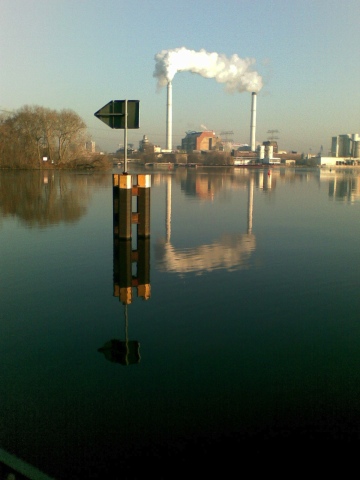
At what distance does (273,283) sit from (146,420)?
12.4 ft

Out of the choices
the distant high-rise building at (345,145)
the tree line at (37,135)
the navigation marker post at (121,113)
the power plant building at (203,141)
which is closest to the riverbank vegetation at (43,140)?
the tree line at (37,135)

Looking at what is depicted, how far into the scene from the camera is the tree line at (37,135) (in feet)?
163

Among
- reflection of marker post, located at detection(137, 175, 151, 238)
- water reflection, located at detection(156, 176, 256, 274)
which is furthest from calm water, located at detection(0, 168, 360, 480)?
reflection of marker post, located at detection(137, 175, 151, 238)

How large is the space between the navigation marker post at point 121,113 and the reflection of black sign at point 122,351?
18.2ft

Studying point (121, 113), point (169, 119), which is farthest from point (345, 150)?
point (121, 113)

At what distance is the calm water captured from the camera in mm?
2830

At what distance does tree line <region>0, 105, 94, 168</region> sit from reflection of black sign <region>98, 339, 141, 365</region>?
49.6 meters

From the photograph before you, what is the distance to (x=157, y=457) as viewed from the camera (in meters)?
2.68

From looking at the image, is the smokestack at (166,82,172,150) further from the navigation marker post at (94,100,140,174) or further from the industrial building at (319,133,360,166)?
the navigation marker post at (94,100,140,174)

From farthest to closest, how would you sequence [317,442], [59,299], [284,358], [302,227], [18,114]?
[18,114] < [302,227] < [59,299] < [284,358] < [317,442]

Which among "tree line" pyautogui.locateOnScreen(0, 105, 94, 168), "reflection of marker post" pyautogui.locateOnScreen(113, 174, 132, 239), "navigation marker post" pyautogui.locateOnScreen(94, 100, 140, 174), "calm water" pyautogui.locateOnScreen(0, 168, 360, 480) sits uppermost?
"tree line" pyautogui.locateOnScreen(0, 105, 94, 168)

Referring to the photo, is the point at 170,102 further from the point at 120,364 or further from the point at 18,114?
the point at 120,364

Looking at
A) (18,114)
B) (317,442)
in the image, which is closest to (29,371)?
(317,442)

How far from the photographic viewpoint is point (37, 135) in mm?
51062
